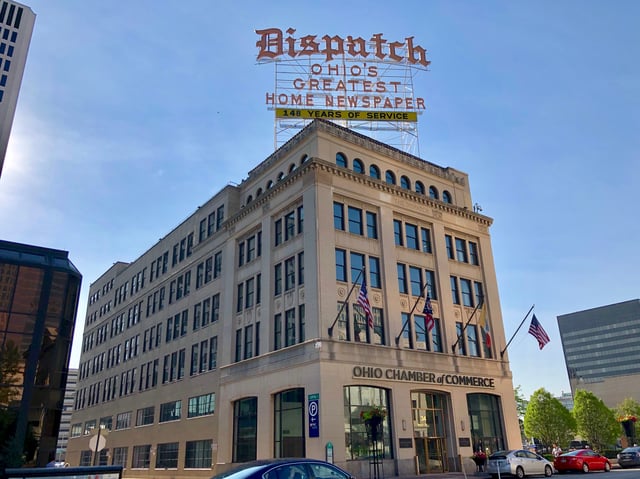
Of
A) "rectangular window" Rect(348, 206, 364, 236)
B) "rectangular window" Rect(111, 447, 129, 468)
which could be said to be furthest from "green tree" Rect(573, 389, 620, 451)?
"rectangular window" Rect(111, 447, 129, 468)

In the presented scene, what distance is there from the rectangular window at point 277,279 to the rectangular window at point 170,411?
57.0 ft

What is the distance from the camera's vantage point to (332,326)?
31.4 m

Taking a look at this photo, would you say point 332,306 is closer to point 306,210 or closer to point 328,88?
point 306,210

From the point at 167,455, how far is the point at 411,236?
1158 inches

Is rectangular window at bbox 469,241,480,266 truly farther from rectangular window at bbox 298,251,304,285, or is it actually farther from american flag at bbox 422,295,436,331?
rectangular window at bbox 298,251,304,285

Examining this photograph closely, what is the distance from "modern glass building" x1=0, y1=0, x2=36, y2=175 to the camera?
88.1 m

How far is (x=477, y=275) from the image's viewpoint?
43188mm

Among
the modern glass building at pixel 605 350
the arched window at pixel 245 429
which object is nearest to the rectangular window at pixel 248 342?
the arched window at pixel 245 429

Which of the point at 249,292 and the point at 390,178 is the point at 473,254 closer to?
the point at 390,178

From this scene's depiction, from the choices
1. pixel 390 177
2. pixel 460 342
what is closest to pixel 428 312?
pixel 460 342

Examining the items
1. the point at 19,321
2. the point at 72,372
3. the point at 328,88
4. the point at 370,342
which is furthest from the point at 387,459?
the point at 72,372

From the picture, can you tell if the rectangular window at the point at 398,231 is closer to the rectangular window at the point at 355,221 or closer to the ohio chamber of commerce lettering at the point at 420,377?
the rectangular window at the point at 355,221

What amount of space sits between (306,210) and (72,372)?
172 metres

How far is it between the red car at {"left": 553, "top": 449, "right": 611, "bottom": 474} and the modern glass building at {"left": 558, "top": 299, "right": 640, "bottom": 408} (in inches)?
5403
